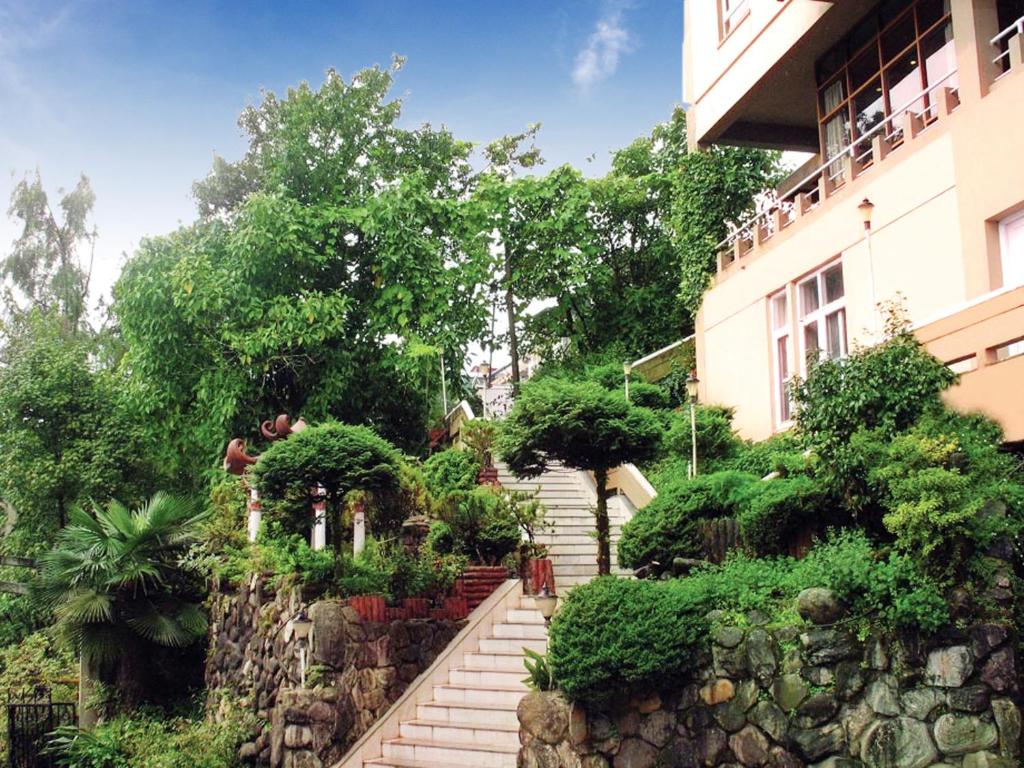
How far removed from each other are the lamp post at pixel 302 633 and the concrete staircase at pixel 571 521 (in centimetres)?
323

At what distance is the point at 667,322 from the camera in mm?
25047

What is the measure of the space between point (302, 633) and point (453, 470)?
5.92 meters

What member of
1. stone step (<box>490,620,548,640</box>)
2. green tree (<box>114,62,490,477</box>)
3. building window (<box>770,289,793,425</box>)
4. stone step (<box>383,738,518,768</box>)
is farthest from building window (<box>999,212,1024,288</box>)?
green tree (<box>114,62,490,477</box>)

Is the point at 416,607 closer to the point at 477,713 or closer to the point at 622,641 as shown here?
the point at 477,713

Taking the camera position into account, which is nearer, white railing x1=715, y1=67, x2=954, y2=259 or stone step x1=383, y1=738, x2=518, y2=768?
stone step x1=383, y1=738, x2=518, y2=768

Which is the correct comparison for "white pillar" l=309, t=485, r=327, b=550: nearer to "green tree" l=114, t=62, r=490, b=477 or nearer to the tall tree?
"green tree" l=114, t=62, r=490, b=477

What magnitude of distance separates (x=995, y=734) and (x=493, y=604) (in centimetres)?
685

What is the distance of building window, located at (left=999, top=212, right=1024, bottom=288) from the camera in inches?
436

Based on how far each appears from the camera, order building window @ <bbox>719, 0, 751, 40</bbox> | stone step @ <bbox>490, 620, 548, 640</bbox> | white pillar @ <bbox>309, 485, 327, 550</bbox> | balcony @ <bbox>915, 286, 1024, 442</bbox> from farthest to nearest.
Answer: building window @ <bbox>719, 0, 751, 40</bbox> < white pillar @ <bbox>309, 485, 327, 550</bbox> < stone step @ <bbox>490, 620, 548, 640</bbox> < balcony @ <bbox>915, 286, 1024, 442</bbox>

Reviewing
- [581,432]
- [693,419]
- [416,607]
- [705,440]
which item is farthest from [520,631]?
[705,440]

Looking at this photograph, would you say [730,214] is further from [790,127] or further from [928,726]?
[928,726]

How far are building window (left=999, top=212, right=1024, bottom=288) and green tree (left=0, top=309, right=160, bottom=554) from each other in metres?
16.9

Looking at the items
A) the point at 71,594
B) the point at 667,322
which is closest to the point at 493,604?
the point at 71,594

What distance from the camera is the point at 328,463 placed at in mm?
11594
